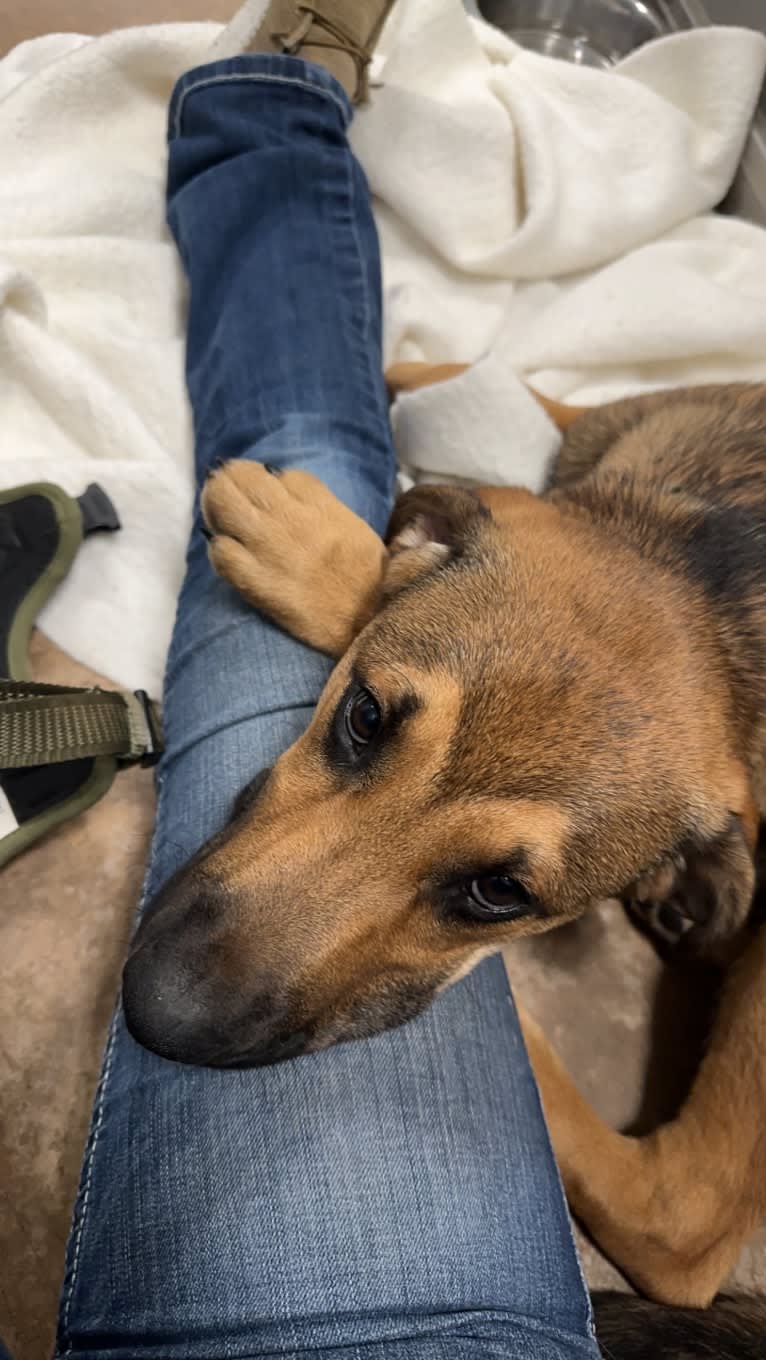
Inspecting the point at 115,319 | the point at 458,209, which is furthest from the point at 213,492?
the point at 458,209

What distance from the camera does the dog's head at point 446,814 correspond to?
1426 mm

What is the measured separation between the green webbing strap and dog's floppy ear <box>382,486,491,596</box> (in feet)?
2.48

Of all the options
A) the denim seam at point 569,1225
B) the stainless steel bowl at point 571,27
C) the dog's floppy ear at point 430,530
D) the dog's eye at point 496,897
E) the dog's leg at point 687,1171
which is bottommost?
the dog's leg at point 687,1171

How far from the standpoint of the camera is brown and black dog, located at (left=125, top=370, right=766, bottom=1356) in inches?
56.5

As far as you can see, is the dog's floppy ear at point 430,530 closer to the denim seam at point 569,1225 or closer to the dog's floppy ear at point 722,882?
the dog's floppy ear at point 722,882

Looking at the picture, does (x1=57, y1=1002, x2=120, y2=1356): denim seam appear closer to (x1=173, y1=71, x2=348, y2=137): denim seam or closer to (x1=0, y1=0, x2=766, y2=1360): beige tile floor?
(x1=0, y1=0, x2=766, y2=1360): beige tile floor

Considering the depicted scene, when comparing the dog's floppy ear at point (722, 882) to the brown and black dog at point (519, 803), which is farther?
the dog's floppy ear at point (722, 882)

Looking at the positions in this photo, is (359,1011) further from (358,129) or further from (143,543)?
(358,129)

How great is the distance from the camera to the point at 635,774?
1488 mm

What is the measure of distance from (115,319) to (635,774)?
7.97ft

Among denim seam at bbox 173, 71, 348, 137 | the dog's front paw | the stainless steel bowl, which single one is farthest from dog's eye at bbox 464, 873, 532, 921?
the stainless steel bowl

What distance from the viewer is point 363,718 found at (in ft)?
5.20

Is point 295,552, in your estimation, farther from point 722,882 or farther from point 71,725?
point 722,882

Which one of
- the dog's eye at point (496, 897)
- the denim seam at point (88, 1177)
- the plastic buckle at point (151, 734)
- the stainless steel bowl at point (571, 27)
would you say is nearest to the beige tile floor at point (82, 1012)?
the plastic buckle at point (151, 734)
